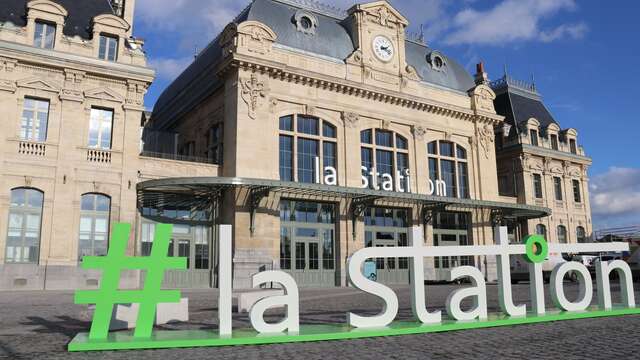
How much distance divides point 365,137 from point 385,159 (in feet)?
5.97

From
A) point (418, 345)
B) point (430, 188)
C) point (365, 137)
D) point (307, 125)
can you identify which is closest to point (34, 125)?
point (307, 125)

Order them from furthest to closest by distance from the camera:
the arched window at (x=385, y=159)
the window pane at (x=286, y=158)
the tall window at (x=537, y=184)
A: the tall window at (x=537, y=184)
the arched window at (x=385, y=159)
the window pane at (x=286, y=158)

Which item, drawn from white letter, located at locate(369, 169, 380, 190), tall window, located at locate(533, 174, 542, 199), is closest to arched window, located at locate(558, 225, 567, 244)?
tall window, located at locate(533, 174, 542, 199)

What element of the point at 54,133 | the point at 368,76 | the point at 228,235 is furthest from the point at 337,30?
the point at 228,235

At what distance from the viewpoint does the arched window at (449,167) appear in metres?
33.7

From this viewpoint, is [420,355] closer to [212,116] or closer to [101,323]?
[101,323]

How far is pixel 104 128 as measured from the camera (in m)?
24.7

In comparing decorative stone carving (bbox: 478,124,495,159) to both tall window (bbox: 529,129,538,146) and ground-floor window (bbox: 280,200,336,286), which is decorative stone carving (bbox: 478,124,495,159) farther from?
ground-floor window (bbox: 280,200,336,286)

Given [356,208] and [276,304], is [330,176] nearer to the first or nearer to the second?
[356,208]

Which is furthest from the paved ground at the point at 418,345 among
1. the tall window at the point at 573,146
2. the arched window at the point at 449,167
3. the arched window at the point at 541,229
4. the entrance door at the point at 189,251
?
the tall window at the point at 573,146

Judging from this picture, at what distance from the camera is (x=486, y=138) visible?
3616cm

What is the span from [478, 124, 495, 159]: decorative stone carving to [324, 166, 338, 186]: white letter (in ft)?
40.0

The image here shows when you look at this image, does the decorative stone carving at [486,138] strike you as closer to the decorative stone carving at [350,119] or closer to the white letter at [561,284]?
the decorative stone carving at [350,119]

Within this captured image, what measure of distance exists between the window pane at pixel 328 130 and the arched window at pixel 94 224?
1182 cm
